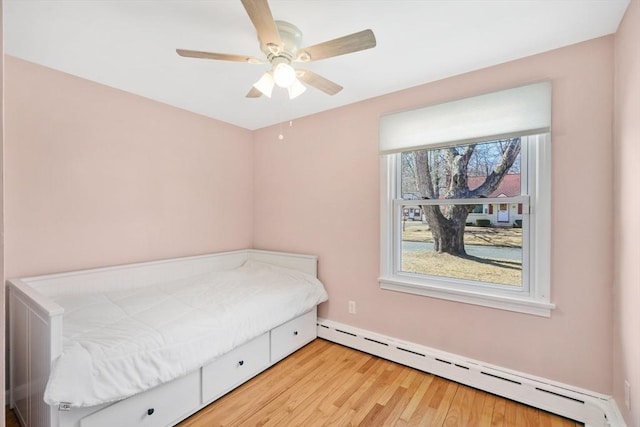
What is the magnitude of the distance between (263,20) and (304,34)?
1.73ft

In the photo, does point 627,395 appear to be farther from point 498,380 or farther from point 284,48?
point 284,48

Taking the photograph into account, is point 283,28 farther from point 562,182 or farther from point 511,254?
point 511,254

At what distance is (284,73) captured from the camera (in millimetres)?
1555

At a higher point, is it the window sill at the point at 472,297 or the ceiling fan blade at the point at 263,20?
the ceiling fan blade at the point at 263,20

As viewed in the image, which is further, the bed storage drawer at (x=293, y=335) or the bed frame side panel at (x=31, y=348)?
the bed storage drawer at (x=293, y=335)

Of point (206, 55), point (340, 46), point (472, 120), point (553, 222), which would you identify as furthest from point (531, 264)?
point (206, 55)

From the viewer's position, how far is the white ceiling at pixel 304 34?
156 cm

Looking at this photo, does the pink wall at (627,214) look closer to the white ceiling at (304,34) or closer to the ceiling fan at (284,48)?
the white ceiling at (304,34)

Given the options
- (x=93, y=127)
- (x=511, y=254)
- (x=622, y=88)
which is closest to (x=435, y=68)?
(x=622, y=88)

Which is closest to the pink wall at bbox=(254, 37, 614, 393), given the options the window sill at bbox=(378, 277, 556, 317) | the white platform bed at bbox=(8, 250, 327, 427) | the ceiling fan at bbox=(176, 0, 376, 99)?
the window sill at bbox=(378, 277, 556, 317)

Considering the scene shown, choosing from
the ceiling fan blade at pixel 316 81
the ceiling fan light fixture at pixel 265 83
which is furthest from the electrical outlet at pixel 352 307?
the ceiling fan light fixture at pixel 265 83

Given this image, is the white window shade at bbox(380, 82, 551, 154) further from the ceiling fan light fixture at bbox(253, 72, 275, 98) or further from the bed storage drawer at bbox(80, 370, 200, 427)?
the bed storage drawer at bbox(80, 370, 200, 427)

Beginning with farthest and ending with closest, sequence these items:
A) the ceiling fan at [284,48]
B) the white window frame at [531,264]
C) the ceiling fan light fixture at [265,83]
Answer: the white window frame at [531,264] → the ceiling fan light fixture at [265,83] → the ceiling fan at [284,48]

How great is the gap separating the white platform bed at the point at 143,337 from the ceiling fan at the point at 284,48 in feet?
5.01
